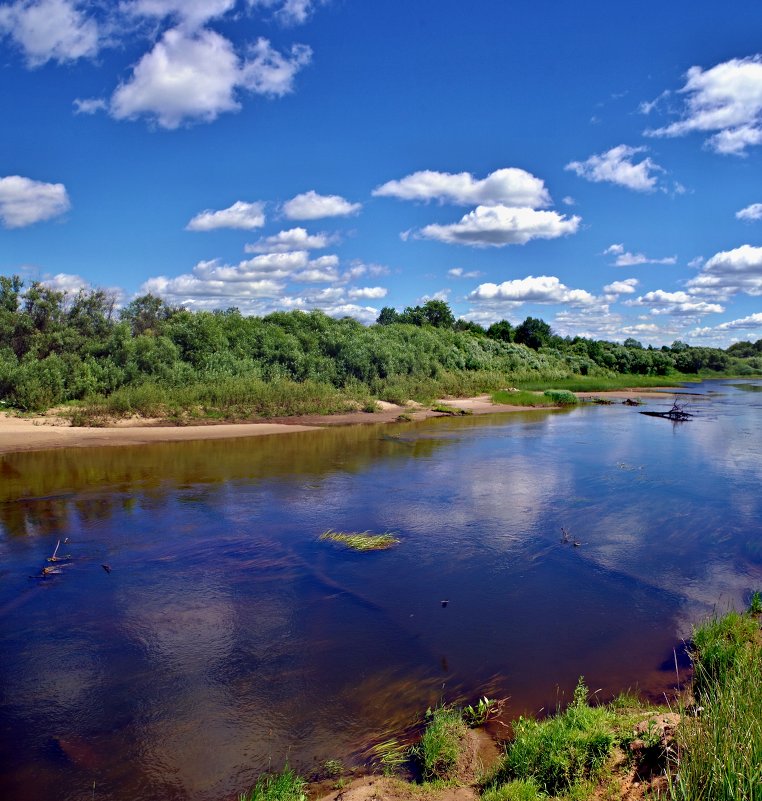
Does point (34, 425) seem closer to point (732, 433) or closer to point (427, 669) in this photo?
point (427, 669)

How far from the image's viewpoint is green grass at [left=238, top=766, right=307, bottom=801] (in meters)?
5.31

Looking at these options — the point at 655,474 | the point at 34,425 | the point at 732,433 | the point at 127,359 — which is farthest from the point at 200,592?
the point at 732,433

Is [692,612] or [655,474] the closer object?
[692,612]

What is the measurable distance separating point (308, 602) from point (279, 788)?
14.1 ft

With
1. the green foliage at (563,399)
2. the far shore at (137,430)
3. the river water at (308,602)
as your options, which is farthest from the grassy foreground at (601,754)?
the green foliage at (563,399)

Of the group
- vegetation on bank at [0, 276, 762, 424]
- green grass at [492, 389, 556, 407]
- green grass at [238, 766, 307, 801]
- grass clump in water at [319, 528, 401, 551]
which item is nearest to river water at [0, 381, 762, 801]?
green grass at [238, 766, 307, 801]

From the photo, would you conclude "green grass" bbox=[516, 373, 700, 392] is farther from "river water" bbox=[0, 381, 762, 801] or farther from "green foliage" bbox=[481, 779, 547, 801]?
"green foliage" bbox=[481, 779, 547, 801]

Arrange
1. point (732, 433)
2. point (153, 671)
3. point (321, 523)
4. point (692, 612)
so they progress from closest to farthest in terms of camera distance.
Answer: point (153, 671) → point (692, 612) → point (321, 523) → point (732, 433)

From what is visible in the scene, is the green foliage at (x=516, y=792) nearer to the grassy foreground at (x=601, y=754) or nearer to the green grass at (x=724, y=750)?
the grassy foreground at (x=601, y=754)

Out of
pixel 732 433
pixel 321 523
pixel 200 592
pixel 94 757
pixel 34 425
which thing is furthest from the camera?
pixel 732 433

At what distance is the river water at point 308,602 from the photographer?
6.49m

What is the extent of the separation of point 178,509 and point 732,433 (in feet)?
86.0

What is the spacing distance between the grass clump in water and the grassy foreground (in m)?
5.46

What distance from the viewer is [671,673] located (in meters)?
7.66
